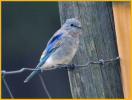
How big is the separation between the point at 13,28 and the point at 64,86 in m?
1.34

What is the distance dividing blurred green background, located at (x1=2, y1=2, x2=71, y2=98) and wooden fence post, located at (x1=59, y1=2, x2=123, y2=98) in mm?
6272

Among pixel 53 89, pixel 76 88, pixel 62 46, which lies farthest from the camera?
pixel 53 89

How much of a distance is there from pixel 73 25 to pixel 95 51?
593 millimetres

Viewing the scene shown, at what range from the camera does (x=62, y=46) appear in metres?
6.89

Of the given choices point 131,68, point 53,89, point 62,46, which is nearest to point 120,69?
point 131,68

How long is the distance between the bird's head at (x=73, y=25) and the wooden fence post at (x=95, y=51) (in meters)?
0.07

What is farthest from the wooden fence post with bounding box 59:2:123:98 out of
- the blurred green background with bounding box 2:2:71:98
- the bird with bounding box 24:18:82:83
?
the blurred green background with bounding box 2:2:71:98

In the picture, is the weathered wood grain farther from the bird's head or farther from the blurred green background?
the blurred green background

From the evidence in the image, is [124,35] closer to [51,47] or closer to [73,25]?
[73,25]

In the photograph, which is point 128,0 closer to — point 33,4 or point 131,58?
point 131,58

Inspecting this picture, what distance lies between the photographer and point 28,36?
42.2ft

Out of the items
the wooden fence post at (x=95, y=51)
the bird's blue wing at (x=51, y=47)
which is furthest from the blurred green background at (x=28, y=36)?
the wooden fence post at (x=95, y=51)

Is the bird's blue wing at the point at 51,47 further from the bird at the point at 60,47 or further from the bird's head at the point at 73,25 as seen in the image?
the bird's head at the point at 73,25

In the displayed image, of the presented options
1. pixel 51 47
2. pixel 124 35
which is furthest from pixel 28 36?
pixel 124 35
